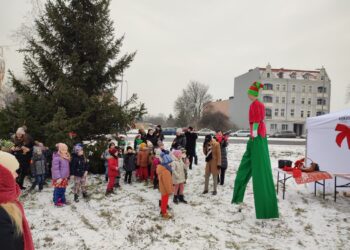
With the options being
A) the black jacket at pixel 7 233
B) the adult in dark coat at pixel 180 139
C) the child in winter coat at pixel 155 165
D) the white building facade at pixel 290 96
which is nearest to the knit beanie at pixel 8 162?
the black jacket at pixel 7 233

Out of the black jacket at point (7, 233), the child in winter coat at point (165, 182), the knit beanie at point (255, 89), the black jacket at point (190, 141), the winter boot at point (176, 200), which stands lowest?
the winter boot at point (176, 200)

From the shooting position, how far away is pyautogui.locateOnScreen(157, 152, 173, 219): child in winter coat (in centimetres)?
779

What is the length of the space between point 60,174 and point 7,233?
633 centimetres

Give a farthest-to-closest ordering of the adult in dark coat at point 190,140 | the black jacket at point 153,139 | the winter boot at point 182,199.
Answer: the adult in dark coat at point 190,140 < the black jacket at point 153,139 < the winter boot at point 182,199

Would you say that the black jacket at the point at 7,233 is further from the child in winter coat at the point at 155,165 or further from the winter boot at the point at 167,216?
the child in winter coat at the point at 155,165

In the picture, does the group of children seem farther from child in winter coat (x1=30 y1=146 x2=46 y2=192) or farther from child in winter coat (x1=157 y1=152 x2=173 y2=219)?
child in winter coat (x1=30 y1=146 x2=46 y2=192)

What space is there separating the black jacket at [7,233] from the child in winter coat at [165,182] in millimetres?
5640

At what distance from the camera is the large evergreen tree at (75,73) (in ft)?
34.3

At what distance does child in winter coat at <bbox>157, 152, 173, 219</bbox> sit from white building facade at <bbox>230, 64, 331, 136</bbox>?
57364 mm

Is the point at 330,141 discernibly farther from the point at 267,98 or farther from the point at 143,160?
the point at 267,98

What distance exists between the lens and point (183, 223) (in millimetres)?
7438

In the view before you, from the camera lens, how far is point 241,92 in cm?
6812

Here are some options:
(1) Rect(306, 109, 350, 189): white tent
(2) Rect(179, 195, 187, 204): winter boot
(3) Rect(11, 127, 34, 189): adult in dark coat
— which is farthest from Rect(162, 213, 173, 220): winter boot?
(1) Rect(306, 109, 350, 189): white tent

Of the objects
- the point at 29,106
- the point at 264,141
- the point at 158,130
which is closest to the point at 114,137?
the point at 158,130
